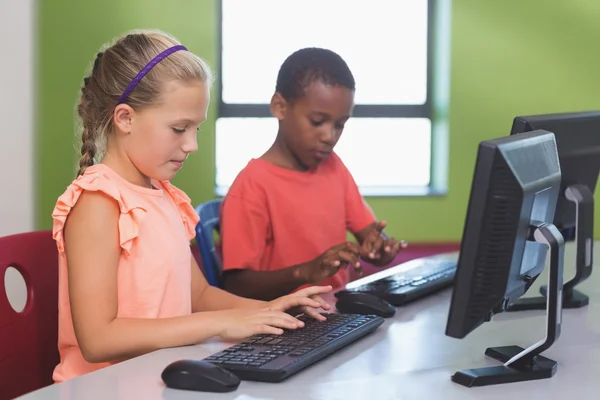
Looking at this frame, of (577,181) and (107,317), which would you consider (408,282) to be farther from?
(107,317)

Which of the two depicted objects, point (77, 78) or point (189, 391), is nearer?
point (189, 391)

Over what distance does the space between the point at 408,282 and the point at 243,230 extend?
470 millimetres

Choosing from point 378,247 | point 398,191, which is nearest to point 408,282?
point 378,247

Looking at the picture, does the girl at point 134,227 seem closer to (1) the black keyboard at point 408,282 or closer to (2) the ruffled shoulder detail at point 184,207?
(2) the ruffled shoulder detail at point 184,207

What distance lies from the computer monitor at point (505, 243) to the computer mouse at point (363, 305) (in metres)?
0.41

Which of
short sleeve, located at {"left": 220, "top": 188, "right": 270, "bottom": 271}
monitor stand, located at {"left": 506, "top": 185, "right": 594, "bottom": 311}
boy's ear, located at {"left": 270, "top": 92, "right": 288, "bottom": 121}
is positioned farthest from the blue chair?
monitor stand, located at {"left": 506, "top": 185, "right": 594, "bottom": 311}

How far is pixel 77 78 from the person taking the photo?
3355mm

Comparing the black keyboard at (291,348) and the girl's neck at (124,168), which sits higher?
the girl's neck at (124,168)

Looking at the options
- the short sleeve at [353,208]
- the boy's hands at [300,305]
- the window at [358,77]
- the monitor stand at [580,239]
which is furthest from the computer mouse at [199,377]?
the window at [358,77]

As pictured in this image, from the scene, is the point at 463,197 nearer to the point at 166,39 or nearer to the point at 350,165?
the point at 350,165

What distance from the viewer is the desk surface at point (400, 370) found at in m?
1.19

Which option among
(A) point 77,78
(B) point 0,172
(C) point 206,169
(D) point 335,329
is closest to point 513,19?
(C) point 206,169

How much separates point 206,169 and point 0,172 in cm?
88

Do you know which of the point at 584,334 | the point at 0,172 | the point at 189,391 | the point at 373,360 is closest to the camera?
the point at 189,391
